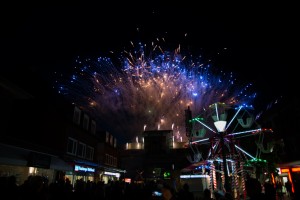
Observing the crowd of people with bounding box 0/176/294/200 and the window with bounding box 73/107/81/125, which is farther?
the window with bounding box 73/107/81/125

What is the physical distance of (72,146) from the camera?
22984 mm

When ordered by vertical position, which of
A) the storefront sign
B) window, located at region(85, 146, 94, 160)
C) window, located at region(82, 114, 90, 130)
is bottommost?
the storefront sign

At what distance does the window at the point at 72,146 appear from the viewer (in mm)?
22297

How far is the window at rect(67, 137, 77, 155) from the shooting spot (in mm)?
22297

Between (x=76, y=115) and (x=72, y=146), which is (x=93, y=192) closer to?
(x=72, y=146)

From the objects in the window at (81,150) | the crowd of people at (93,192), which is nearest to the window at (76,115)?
the window at (81,150)

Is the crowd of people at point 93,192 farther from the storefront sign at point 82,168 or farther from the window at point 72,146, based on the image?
the window at point 72,146

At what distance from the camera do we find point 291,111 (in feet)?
99.2

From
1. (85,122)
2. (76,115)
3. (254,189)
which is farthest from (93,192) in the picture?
(85,122)

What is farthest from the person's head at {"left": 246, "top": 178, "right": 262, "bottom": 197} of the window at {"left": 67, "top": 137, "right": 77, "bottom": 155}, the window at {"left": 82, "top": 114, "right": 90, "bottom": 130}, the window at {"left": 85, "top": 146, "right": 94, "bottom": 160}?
the window at {"left": 85, "top": 146, "right": 94, "bottom": 160}

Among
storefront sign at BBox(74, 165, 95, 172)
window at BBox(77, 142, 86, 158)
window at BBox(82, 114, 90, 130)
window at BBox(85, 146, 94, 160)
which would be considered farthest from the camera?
window at BBox(85, 146, 94, 160)

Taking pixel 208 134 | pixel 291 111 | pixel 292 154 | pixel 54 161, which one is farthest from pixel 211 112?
pixel 292 154

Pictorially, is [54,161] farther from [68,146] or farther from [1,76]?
[1,76]

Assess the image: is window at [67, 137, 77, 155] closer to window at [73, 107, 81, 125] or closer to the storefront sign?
the storefront sign
